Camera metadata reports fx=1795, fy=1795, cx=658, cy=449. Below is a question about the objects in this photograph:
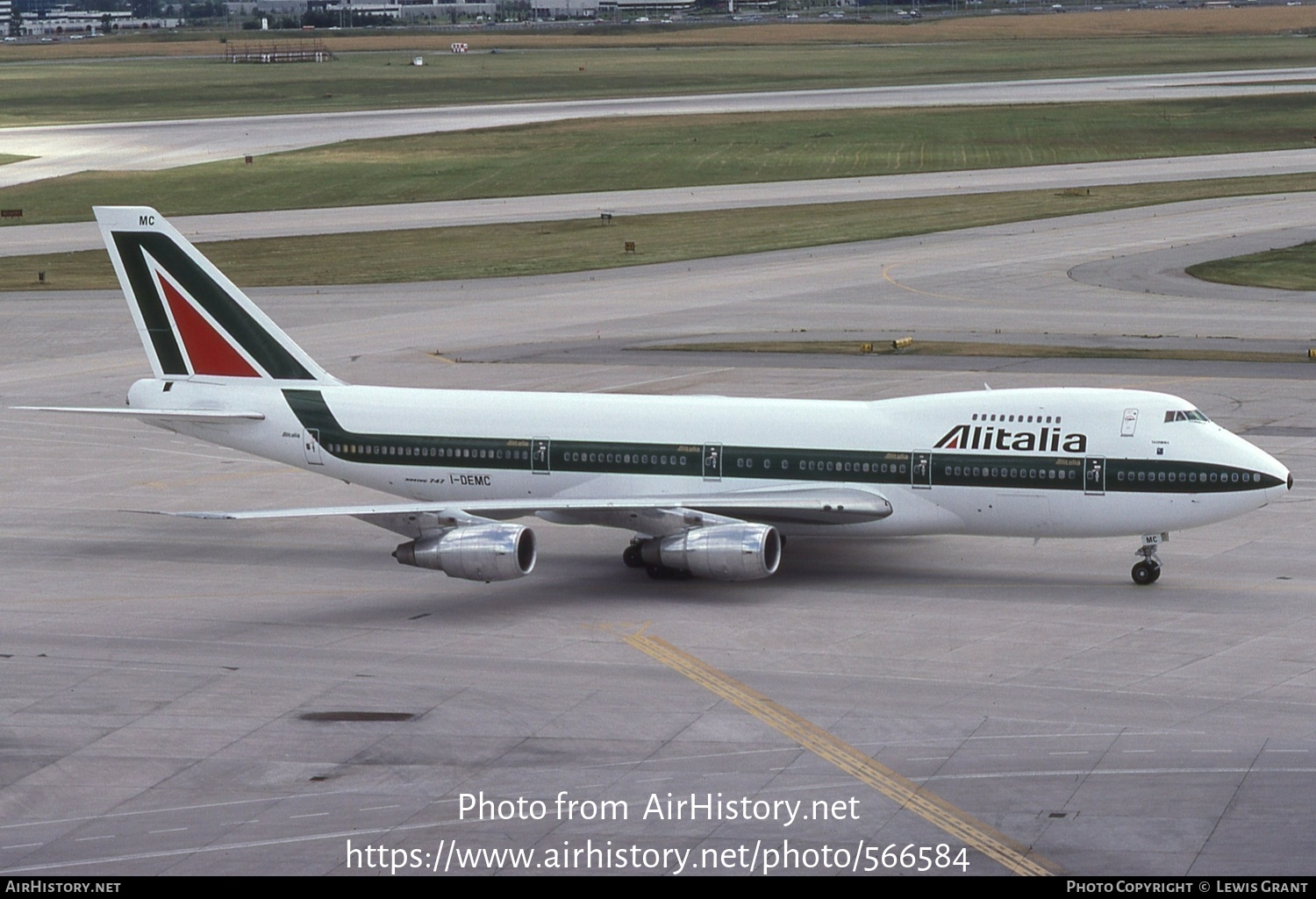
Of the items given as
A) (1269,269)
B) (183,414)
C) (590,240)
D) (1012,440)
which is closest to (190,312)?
(183,414)

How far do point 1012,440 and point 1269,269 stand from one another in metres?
57.1

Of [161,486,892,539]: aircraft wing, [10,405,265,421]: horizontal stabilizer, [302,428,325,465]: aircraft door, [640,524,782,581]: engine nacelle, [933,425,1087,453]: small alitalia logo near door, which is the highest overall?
[933,425,1087,453]: small alitalia logo near door

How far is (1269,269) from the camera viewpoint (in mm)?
92500

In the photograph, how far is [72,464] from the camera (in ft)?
189

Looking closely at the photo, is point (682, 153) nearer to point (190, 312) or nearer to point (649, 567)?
point (190, 312)

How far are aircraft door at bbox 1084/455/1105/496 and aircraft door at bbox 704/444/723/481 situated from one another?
8590 mm

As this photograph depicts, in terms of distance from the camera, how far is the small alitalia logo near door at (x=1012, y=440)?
40719 millimetres

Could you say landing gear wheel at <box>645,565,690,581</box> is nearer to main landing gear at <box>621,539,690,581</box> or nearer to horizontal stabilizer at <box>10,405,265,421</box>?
main landing gear at <box>621,539,690,581</box>

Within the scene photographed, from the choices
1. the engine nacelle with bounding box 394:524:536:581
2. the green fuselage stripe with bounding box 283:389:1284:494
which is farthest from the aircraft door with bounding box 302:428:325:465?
the engine nacelle with bounding box 394:524:536:581

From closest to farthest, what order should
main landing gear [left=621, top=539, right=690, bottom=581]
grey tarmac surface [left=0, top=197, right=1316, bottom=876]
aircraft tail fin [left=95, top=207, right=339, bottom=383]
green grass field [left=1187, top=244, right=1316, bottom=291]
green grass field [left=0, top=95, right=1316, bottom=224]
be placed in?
grey tarmac surface [left=0, top=197, right=1316, bottom=876] → main landing gear [left=621, top=539, right=690, bottom=581] → aircraft tail fin [left=95, top=207, right=339, bottom=383] → green grass field [left=1187, top=244, right=1316, bottom=291] → green grass field [left=0, top=95, right=1316, bottom=224]

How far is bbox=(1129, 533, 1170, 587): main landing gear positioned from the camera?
136 ft

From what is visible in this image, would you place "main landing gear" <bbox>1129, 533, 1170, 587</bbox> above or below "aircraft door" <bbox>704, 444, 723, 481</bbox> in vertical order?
below

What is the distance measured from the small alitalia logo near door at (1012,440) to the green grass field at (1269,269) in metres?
52.4
